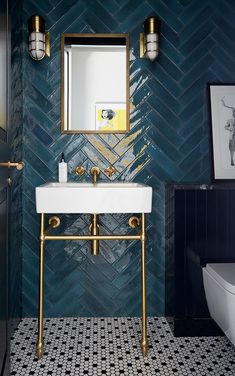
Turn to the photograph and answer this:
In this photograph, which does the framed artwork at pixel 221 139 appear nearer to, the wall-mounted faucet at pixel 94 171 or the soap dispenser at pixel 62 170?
the wall-mounted faucet at pixel 94 171

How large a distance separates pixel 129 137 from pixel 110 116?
Answer: 0.65 feet

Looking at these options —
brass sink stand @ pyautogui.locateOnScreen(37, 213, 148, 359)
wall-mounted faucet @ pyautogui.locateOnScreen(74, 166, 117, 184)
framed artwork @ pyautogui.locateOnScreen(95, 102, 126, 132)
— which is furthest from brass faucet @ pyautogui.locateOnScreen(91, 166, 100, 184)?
brass sink stand @ pyautogui.locateOnScreen(37, 213, 148, 359)

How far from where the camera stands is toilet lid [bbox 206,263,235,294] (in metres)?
1.75

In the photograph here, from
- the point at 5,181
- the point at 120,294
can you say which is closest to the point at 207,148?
the point at 120,294

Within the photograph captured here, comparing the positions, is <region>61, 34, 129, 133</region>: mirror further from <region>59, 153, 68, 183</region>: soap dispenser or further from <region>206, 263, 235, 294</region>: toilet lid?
<region>206, 263, 235, 294</region>: toilet lid

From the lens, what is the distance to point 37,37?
240cm

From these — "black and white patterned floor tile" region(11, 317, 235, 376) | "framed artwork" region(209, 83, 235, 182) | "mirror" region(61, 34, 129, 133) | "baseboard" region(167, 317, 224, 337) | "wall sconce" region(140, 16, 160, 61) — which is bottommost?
"black and white patterned floor tile" region(11, 317, 235, 376)

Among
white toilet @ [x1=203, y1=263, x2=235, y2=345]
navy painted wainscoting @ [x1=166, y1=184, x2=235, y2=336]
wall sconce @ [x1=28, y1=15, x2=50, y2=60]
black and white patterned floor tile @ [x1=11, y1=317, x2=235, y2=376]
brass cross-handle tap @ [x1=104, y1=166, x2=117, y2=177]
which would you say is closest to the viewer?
white toilet @ [x1=203, y1=263, x2=235, y2=345]

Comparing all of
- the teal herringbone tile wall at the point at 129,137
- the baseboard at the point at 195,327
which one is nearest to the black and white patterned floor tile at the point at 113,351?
the baseboard at the point at 195,327

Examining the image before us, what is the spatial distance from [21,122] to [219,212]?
1443 millimetres

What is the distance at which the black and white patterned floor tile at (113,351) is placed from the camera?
190 cm

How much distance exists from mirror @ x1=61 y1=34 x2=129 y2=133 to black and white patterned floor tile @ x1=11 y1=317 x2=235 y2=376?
133 cm

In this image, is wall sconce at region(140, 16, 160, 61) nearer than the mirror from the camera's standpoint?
Yes

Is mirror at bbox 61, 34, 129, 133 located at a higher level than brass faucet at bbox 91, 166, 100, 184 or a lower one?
higher
